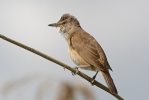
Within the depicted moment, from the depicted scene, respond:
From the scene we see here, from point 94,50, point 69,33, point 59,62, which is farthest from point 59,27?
point 59,62

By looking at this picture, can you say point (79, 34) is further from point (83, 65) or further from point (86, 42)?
point (83, 65)

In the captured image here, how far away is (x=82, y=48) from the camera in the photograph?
5.74 m

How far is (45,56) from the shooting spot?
248 centimetres

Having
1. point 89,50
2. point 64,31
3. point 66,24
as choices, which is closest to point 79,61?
point 89,50

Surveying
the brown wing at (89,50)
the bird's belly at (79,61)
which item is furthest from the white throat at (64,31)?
the bird's belly at (79,61)

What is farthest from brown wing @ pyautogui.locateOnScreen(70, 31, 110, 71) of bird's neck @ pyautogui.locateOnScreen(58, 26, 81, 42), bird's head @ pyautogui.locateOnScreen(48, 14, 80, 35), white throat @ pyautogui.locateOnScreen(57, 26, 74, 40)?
bird's head @ pyautogui.locateOnScreen(48, 14, 80, 35)

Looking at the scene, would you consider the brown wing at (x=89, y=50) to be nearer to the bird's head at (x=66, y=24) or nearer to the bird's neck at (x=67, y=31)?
the bird's neck at (x=67, y=31)

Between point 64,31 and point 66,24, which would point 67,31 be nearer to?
point 64,31

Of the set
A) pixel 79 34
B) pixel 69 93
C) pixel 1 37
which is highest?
pixel 79 34

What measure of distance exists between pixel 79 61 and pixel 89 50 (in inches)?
14.3

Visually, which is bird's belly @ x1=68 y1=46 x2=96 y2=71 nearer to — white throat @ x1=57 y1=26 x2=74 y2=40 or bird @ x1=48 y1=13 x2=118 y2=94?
bird @ x1=48 y1=13 x2=118 y2=94

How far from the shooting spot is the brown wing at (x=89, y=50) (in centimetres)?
512

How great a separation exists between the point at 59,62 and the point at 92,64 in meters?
2.52

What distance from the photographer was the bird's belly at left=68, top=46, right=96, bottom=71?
207 inches
